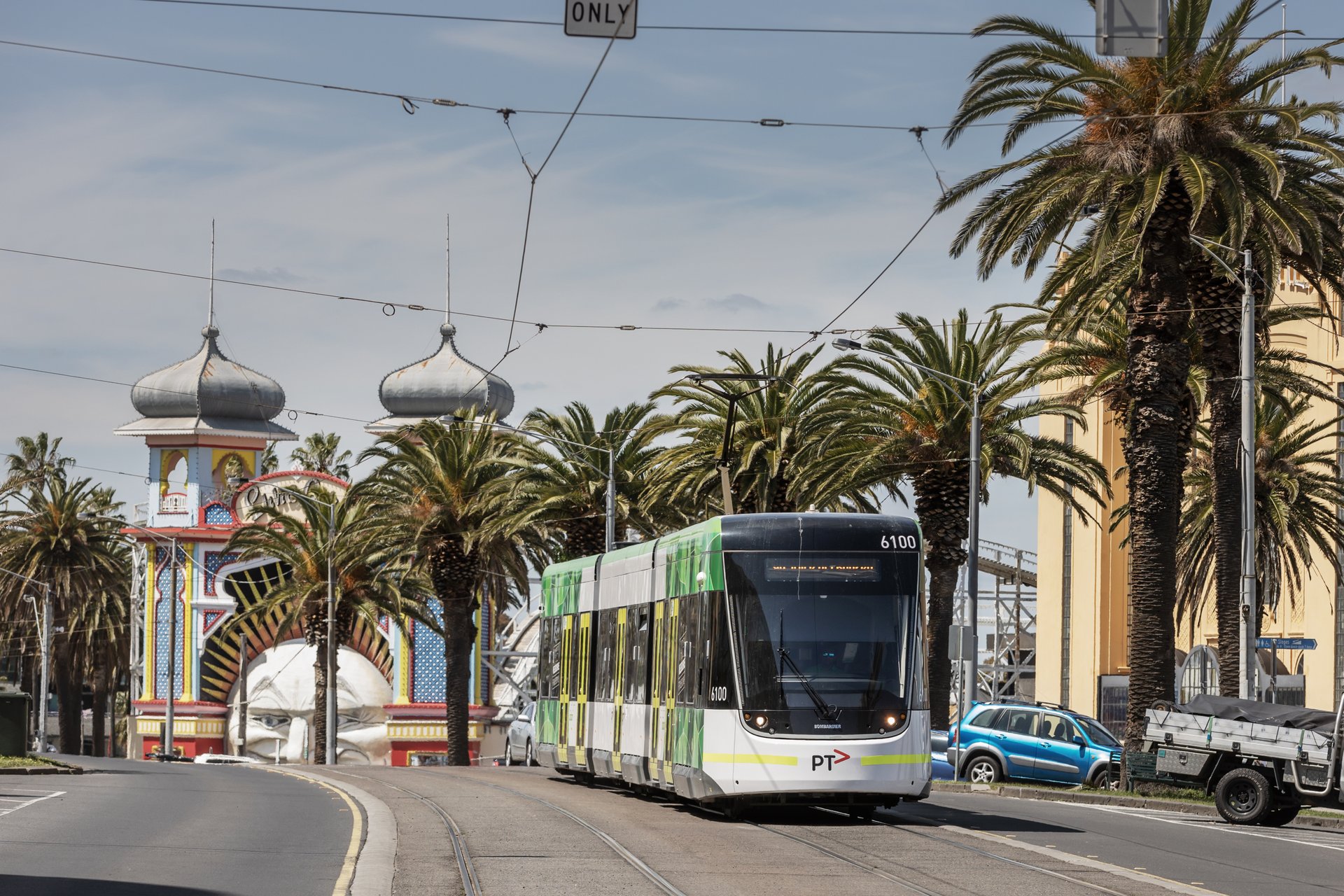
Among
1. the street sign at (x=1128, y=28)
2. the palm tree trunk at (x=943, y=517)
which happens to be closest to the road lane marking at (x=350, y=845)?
the street sign at (x=1128, y=28)

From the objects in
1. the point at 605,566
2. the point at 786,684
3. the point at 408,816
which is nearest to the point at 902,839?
the point at 786,684

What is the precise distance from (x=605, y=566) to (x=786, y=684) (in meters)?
7.00

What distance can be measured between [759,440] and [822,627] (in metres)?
22.5

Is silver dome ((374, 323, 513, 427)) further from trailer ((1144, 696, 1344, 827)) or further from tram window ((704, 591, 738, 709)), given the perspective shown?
tram window ((704, 591, 738, 709))

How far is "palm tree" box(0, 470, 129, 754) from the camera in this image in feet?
240

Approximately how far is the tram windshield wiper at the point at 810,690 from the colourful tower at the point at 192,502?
5210 centimetres

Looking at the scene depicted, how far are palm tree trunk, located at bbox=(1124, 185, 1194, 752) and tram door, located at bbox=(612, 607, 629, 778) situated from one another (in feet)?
28.3

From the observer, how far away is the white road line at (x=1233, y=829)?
20.6 metres

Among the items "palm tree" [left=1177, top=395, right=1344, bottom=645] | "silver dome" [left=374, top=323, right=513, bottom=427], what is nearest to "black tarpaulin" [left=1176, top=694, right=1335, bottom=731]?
"palm tree" [left=1177, top=395, right=1344, bottom=645]

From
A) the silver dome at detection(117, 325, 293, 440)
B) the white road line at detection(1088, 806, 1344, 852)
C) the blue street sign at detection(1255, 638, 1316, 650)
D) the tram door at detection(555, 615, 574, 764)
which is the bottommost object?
the white road line at detection(1088, 806, 1344, 852)

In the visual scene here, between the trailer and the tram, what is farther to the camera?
the trailer

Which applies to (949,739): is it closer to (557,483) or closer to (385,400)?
(557,483)

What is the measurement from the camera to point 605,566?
26578 millimetres

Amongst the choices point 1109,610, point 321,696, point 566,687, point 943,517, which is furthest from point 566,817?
point 321,696
